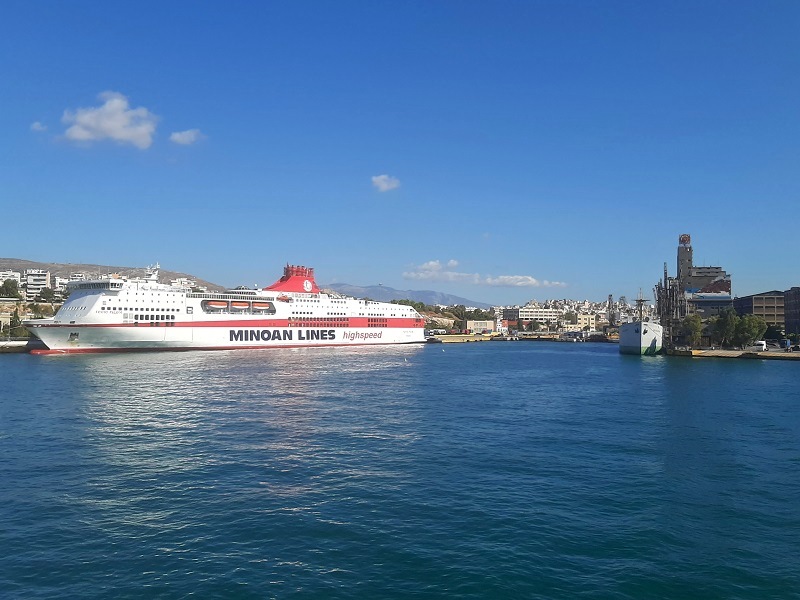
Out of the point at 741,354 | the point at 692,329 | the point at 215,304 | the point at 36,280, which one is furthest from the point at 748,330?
the point at 36,280

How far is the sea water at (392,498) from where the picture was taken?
9.79 meters

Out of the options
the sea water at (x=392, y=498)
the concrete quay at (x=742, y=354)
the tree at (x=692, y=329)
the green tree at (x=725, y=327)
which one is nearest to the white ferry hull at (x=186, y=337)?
the sea water at (x=392, y=498)

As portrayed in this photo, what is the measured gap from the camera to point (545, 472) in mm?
16125

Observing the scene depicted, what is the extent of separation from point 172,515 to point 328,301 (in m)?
66.2

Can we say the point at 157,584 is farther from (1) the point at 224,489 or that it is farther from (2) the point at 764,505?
(2) the point at 764,505

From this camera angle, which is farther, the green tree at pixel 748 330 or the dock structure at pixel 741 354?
the green tree at pixel 748 330

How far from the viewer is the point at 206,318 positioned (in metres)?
63.3

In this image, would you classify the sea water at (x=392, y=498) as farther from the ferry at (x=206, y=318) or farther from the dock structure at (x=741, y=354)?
the dock structure at (x=741, y=354)

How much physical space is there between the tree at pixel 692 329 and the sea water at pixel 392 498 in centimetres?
4977

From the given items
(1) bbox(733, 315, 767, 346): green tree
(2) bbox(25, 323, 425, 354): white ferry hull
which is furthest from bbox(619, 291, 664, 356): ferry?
(2) bbox(25, 323, 425, 354): white ferry hull

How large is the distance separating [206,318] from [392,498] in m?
54.2

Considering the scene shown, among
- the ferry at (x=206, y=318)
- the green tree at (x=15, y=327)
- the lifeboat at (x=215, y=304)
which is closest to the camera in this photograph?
the ferry at (x=206, y=318)

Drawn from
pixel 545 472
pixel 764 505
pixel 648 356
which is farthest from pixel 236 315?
pixel 764 505

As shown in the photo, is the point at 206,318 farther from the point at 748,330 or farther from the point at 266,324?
the point at 748,330
